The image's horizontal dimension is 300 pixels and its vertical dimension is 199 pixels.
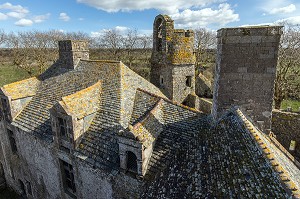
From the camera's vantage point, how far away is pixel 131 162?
8.62 metres

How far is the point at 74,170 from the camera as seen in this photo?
10.7 metres

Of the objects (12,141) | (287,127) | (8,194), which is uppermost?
(287,127)

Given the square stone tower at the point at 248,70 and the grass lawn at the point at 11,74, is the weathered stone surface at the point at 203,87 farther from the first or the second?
the grass lawn at the point at 11,74

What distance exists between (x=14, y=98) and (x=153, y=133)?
33.7 feet

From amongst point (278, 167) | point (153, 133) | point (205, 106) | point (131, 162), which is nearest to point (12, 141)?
point (131, 162)

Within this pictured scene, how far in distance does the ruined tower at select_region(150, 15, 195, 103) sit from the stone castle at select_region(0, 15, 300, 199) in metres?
0.10

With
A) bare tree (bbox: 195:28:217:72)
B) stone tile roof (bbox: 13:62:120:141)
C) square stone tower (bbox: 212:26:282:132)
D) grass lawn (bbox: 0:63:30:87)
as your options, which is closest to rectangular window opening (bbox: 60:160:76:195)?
stone tile roof (bbox: 13:62:120:141)

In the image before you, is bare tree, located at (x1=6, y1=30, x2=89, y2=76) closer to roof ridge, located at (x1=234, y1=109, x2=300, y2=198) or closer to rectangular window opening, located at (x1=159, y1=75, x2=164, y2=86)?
rectangular window opening, located at (x1=159, y1=75, x2=164, y2=86)

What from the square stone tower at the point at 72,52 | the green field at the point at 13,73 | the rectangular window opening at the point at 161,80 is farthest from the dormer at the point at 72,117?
the green field at the point at 13,73

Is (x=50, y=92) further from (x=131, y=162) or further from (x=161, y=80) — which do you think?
(x=131, y=162)

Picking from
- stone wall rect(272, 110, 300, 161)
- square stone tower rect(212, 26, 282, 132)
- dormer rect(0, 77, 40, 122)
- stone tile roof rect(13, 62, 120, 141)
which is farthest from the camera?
dormer rect(0, 77, 40, 122)

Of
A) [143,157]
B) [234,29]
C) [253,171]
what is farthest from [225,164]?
[234,29]

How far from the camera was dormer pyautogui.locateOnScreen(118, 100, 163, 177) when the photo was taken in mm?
7836

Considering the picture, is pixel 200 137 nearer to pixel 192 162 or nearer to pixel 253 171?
pixel 192 162
